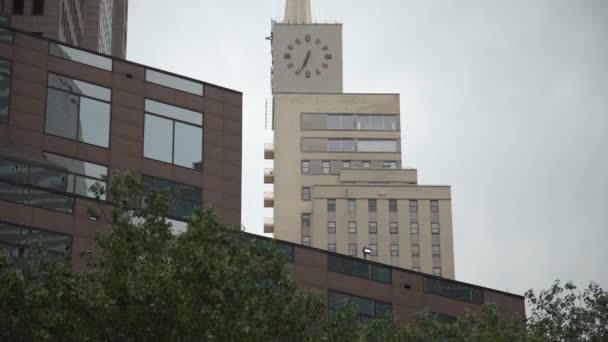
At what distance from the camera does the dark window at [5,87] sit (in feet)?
198

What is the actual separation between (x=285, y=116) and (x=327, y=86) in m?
9.86

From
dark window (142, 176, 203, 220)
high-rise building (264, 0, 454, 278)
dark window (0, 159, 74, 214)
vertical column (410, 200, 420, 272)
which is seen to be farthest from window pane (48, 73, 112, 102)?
vertical column (410, 200, 420, 272)

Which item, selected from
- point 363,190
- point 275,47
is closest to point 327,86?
point 275,47

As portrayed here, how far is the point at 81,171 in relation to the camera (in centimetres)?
6119

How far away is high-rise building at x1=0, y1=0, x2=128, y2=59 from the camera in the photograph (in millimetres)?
86375

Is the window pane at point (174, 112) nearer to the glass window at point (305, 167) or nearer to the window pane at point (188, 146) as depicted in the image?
the window pane at point (188, 146)

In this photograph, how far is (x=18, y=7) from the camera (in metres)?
87.1

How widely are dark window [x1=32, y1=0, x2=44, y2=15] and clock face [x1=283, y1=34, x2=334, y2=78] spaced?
3251 inches

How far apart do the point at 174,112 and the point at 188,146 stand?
6.08 feet

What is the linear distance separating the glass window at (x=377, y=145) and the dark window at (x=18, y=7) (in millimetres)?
77369

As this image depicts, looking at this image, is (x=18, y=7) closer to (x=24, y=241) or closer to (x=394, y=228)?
(x=24, y=241)

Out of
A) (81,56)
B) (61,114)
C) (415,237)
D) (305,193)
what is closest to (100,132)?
(61,114)

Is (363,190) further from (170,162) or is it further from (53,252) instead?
(53,252)

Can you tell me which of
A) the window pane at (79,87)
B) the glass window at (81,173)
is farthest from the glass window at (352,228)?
the glass window at (81,173)
